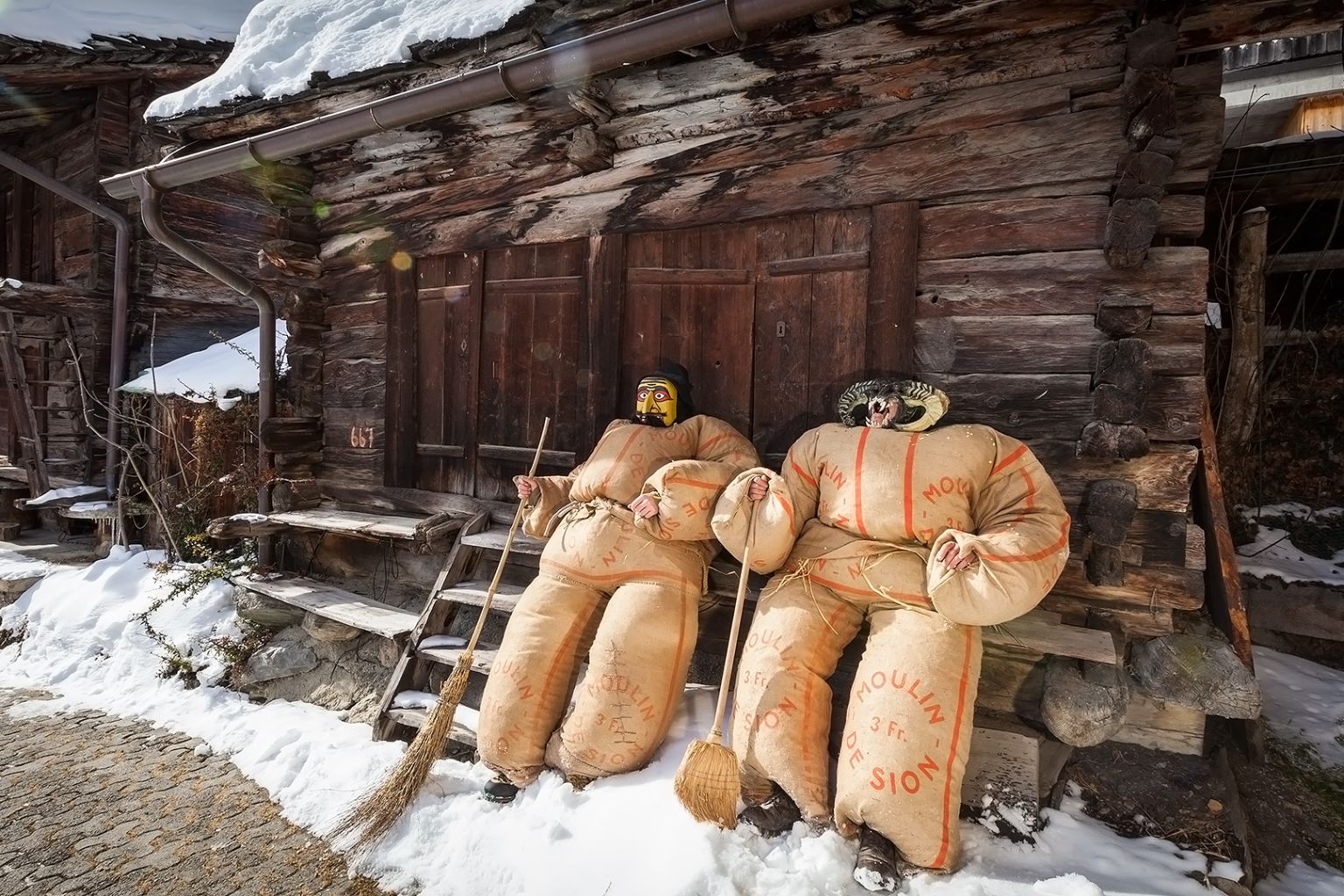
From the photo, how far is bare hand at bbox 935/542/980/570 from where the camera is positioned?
6.98ft

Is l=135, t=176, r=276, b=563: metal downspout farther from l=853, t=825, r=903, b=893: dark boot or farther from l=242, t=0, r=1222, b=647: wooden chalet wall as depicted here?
l=853, t=825, r=903, b=893: dark boot

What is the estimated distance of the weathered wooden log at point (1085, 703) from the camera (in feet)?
7.84

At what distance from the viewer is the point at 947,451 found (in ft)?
7.79

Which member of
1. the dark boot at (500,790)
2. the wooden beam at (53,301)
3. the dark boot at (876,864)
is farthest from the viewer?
the wooden beam at (53,301)

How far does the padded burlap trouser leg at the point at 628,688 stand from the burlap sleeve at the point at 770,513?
399mm

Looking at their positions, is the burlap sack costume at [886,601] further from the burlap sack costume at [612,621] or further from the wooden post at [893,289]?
the wooden post at [893,289]

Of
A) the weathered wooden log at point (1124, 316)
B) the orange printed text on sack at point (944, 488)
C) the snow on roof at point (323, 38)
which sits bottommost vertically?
the orange printed text on sack at point (944, 488)

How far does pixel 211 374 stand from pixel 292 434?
8.37ft

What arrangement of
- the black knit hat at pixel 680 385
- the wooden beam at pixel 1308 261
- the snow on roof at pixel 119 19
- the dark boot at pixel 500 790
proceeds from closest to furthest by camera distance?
the dark boot at pixel 500 790, the black knit hat at pixel 680 385, the wooden beam at pixel 1308 261, the snow on roof at pixel 119 19

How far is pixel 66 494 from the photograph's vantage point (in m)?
7.47

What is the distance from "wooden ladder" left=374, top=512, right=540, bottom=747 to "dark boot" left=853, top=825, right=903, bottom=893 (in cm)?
182

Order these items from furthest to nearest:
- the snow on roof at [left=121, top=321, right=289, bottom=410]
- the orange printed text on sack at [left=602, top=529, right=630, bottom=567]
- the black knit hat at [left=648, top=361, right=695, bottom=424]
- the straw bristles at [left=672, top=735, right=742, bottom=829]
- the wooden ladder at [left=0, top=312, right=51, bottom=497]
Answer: the wooden ladder at [left=0, top=312, right=51, bottom=497] < the snow on roof at [left=121, top=321, right=289, bottom=410] < the black knit hat at [left=648, top=361, right=695, bottom=424] < the orange printed text on sack at [left=602, top=529, right=630, bottom=567] < the straw bristles at [left=672, top=735, right=742, bottom=829]

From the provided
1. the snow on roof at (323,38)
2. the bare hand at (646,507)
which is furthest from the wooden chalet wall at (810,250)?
the bare hand at (646,507)

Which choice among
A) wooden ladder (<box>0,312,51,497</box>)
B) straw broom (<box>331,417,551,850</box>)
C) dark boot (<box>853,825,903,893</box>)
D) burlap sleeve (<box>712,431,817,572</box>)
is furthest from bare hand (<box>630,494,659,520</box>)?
wooden ladder (<box>0,312,51,497</box>)
